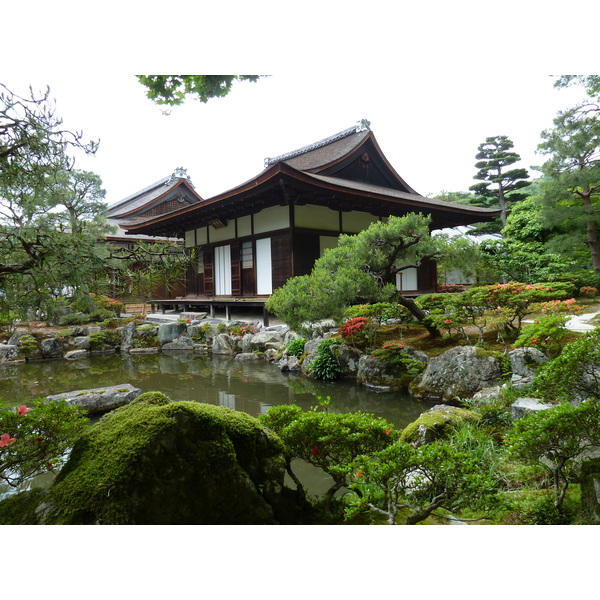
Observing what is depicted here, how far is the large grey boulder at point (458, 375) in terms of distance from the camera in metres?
4.66

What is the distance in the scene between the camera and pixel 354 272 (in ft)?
17.7

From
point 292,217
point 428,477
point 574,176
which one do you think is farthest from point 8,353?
point 574,176

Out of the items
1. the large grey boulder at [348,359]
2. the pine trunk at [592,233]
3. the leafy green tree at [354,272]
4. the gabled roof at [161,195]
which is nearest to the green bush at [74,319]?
the gabled roof at [161,195]

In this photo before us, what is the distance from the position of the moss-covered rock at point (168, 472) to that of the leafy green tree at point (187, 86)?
116 inches

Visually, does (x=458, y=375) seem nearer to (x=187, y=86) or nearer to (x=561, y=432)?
(x=561, y=432)

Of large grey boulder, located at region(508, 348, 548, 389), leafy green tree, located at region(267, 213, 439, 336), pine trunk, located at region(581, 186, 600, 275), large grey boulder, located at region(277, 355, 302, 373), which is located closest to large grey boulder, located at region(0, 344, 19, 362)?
large grey boulder, located at region(277, 355, 302, 373)

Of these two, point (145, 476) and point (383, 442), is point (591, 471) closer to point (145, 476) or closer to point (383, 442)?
point (383, 442)

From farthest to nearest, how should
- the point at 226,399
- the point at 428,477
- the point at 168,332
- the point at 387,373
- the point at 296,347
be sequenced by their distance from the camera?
1. the point at 168,332
2. the point at 296,347
3. the point at 387,373
4. the point at 226,399
5. the point at 428,477

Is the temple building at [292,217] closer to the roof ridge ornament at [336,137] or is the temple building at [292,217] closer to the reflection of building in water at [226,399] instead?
the roof ridge ornament at [336,137]

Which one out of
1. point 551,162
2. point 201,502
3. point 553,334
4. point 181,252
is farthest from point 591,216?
point 201,502

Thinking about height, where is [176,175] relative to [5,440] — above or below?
above

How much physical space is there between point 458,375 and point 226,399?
10.1 feet

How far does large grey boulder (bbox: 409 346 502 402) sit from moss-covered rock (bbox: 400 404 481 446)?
1.37 m

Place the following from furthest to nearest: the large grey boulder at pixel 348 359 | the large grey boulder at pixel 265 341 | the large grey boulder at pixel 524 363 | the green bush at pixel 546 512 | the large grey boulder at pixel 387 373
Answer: the large grey boulder at pixel 265 341 → the large grey boulder at pixel 348 359 → the large grey boulder at pixel 387 373 → the large grey boulder at pixel 524 363 → the green bush at pixel 546 512
